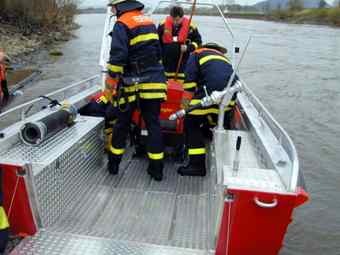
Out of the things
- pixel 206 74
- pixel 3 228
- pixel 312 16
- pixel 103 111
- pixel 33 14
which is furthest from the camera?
pixel 312 16

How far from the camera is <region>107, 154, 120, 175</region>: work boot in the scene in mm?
3384

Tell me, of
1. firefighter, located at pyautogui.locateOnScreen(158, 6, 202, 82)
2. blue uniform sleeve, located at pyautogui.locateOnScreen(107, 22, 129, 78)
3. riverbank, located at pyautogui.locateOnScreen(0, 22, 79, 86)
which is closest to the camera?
blue uniform sleeve, located at pyautogui.locateOnScreen(107, 22, 129, 78)

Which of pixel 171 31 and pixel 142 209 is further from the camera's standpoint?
pixel 171 31

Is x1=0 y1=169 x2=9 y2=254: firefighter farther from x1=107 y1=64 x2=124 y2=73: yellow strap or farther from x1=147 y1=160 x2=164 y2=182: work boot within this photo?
x1=147 y1=160 x2=164 y2=182: work boot

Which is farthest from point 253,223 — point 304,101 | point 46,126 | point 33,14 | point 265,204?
point 33,14

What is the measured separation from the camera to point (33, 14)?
26.8 meters

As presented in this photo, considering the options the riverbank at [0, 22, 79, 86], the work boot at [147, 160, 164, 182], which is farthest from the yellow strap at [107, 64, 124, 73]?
the riverbank at [0, 22, 79, 86]

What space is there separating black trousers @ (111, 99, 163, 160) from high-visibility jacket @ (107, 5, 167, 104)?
0.28 ft

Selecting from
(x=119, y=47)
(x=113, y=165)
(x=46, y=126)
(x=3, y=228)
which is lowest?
(x=113, y=165)

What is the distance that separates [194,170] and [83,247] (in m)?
1.37

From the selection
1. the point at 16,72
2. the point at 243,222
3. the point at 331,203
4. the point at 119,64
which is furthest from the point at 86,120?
the point at 16,72

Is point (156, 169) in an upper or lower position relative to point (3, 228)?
lower

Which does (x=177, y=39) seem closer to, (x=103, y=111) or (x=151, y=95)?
(x=103, y=111)

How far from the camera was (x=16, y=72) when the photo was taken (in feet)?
43.9
